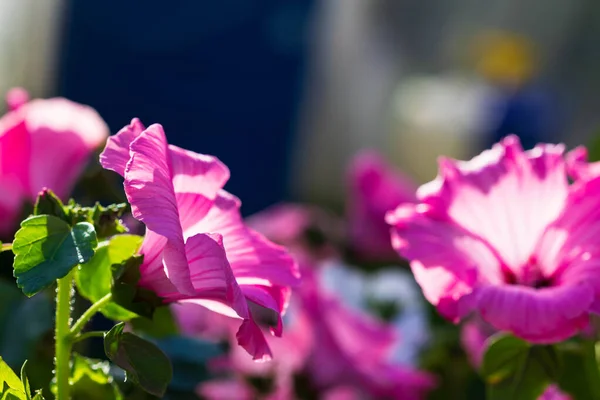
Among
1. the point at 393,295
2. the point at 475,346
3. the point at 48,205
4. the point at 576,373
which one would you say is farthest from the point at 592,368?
the point at 393,295

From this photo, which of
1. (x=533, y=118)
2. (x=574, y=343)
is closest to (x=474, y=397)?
(x=574, y=343)

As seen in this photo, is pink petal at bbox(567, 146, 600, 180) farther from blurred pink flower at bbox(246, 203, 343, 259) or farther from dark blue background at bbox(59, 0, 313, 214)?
dark blue background at bbox(59, 0, 313, 214)

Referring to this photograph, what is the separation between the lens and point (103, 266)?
450mm

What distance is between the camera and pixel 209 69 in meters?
2.46

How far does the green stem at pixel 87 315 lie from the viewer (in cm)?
39

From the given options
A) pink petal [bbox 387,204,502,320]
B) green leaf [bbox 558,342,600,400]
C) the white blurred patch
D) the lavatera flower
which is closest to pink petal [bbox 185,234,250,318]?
the lavatera flower

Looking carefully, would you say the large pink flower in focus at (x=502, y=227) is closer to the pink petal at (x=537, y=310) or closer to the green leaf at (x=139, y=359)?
the pink petal at (x=537, y=310)

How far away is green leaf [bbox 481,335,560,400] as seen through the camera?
0.50 m

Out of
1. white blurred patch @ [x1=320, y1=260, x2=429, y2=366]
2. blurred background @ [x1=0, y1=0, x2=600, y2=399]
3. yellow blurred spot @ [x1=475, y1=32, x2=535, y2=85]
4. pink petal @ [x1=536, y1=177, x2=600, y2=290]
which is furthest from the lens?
yellow blurred spot @ [x1=475, y1=32, x2=535, y2=85]

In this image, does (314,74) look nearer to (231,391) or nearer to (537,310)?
(231,391)

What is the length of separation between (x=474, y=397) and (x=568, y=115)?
18.9 feet

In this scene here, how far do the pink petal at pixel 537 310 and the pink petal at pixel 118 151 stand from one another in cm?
17

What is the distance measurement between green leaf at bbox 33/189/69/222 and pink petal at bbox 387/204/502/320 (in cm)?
17

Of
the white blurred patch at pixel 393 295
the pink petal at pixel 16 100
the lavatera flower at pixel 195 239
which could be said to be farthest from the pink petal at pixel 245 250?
the white blurred patch at pixel 393 295
